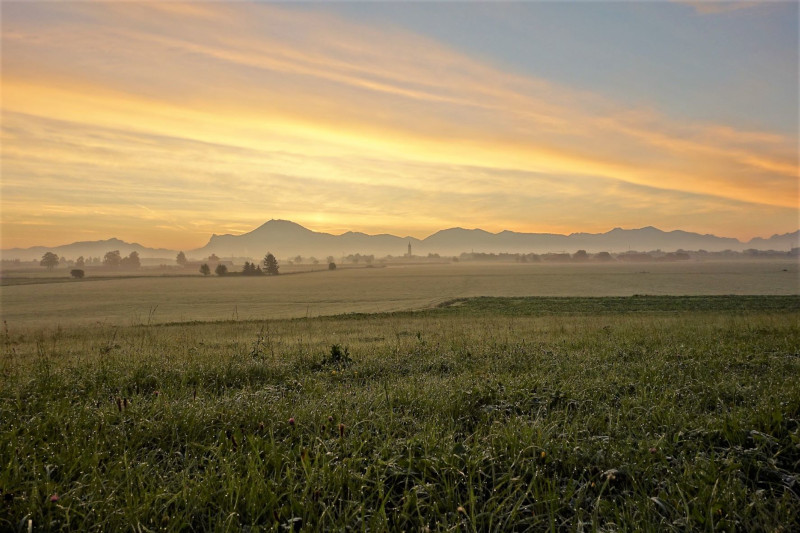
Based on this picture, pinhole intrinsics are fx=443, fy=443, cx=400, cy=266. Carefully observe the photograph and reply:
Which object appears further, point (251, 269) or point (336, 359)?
point (251, 269)

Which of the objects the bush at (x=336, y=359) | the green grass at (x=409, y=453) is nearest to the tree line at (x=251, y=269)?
the bush at (x=336, y=359)

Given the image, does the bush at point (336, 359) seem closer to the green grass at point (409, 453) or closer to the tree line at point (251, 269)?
the green grass at point (409, 453)

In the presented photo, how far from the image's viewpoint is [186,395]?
666 centimetres

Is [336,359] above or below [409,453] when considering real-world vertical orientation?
below

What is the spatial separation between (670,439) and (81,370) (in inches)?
376

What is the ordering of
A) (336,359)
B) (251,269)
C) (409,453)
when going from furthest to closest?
(251,269) → (336,359) → (409,453)

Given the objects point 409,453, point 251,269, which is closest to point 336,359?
point 409,453

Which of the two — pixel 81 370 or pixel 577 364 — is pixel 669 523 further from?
pixel 81 370

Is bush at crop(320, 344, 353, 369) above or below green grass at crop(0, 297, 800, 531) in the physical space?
below

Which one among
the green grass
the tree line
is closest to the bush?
the green grass

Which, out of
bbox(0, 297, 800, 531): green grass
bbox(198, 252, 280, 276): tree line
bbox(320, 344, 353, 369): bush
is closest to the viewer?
bbox(0, 297, 800, 531): green grass

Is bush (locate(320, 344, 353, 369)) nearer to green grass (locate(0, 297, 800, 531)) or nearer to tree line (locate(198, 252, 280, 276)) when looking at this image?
green grass (locate(0, 297, 800, 531))

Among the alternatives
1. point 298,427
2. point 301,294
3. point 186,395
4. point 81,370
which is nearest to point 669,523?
point 298,427

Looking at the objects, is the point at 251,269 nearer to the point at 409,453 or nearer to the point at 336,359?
the point at 336,359
